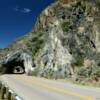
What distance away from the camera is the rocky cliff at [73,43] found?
136ft

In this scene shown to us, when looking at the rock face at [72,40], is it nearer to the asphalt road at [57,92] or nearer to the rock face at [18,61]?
the rock face at [18,61]

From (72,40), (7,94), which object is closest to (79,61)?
(72,40)

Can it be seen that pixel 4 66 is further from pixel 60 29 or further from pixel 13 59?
pixel 60 29

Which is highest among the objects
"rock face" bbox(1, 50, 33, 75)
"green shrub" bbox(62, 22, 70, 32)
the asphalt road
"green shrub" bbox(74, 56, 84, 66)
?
"green shrub" bbox(62, 22, 70, 32)

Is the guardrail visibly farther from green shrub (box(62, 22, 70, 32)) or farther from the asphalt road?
green shrub (box(62, 22, 70, 32))

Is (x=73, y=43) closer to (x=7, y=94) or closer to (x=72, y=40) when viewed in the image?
(x=72, y=40)

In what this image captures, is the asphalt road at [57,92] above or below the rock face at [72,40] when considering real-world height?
below

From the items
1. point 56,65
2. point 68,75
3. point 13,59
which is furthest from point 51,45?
point 13,59

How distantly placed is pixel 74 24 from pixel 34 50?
21.8 m

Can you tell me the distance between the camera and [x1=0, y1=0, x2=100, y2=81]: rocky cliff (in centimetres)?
4141

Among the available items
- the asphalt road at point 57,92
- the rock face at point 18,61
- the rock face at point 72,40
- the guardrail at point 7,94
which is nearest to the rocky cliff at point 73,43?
the rock face at point 72,40

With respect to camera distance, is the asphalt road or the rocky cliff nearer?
the asphalt road

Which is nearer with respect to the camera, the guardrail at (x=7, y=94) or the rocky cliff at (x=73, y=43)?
the guardrail at (x=7, y=94)

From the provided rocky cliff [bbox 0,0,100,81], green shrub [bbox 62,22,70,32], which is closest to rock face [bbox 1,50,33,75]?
rocky cliff [bbox 0,0,100,81]
